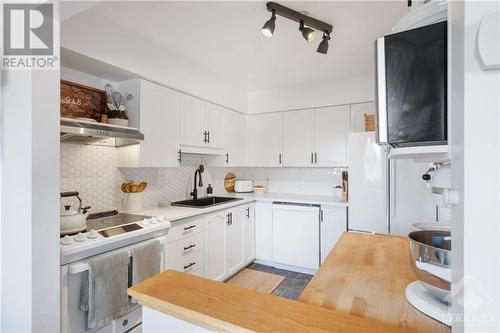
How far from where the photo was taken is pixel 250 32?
7.03 ft

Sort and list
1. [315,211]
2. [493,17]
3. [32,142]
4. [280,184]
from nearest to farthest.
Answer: [493,17] → [32,142] → [315,211] → [280,184]

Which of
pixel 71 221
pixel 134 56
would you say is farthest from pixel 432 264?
pixel 134 56

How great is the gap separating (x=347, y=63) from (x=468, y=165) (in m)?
2.73

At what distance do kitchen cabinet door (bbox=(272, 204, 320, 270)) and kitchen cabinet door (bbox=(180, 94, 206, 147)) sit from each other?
138 centimetres

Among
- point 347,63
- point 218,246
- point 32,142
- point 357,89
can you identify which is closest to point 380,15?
point 347,63

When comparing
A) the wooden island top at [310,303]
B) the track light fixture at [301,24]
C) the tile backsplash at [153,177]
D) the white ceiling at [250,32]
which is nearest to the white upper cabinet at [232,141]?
the tile backsplash at [153,177]

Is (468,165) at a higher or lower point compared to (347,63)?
lower

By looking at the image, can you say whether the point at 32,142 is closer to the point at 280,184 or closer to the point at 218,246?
the point at 218,246

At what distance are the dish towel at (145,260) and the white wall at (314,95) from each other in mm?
2587

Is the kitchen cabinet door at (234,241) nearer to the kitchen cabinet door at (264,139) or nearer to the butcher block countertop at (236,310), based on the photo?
the kitchen cabinet door at (264,139)

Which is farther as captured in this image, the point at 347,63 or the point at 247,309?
the point at 347,63

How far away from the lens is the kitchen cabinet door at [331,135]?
3.32 metres

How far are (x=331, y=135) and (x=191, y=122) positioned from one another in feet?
5.99

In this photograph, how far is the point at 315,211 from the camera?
10.5ft
